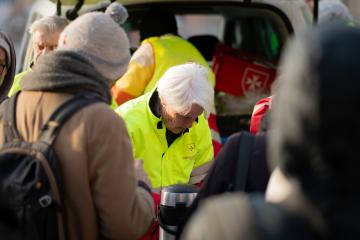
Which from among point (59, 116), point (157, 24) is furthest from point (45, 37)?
point (59, 116)

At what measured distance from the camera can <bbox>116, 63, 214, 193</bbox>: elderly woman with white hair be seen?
4.66 metres

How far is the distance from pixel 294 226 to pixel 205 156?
294cm

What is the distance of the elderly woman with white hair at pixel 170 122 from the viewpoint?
466 cm

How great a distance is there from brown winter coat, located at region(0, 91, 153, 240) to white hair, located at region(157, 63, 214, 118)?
1214mm

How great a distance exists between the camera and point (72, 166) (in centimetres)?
335

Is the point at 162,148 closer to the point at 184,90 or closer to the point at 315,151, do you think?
the point at 184,90

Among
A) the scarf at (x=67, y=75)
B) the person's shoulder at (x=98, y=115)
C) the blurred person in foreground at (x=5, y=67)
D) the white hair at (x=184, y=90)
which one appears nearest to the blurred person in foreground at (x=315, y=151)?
the person's shoulder at (x=98, y=115)

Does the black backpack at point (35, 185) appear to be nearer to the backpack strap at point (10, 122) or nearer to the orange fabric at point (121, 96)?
the backpack strap at point (10, 122)

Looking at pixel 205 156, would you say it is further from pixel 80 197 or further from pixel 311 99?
pixel 311 99

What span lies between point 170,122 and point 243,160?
4.75 feet

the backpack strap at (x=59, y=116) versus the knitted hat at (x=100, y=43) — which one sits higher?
the knitted hat at (x=100, y=43)

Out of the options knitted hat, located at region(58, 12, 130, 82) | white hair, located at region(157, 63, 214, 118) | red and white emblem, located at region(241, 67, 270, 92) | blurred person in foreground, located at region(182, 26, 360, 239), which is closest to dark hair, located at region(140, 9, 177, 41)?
red and white emblem, located at region(241, 67, 270, 92)

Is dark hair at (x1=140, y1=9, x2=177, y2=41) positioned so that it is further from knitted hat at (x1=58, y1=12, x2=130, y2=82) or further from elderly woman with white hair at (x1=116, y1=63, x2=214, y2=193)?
knitted hat at (x1=58, y1=12, x2=130, y2=82)

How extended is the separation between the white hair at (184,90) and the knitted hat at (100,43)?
3.33 feet
